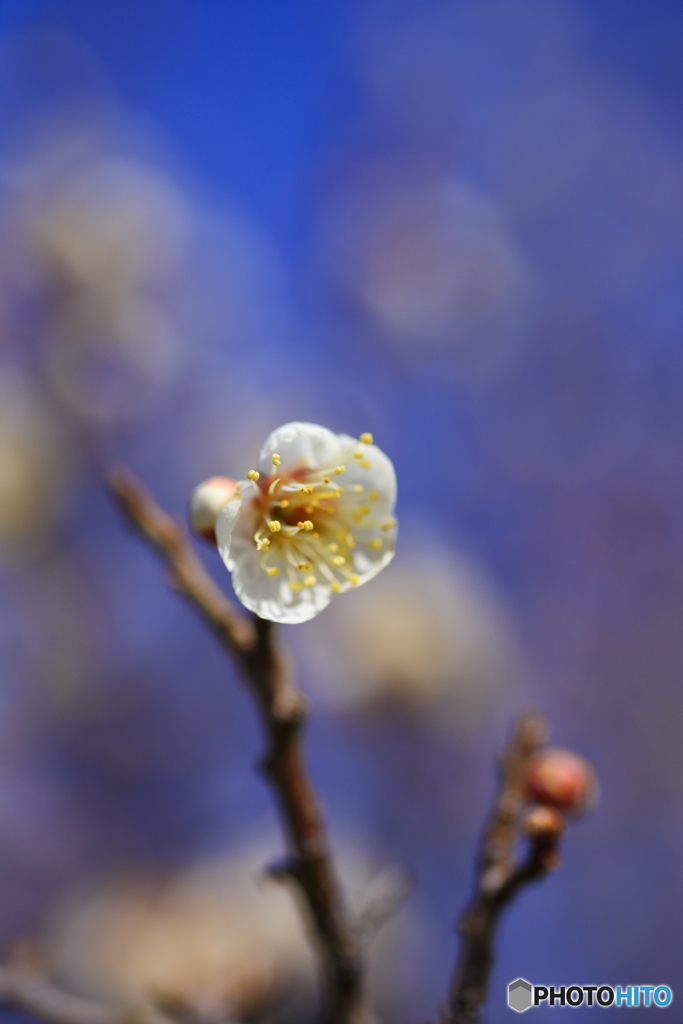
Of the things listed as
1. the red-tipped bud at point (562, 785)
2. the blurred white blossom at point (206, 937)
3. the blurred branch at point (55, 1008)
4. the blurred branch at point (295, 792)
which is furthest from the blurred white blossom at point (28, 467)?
the red-tipped bud at point (562, 785)

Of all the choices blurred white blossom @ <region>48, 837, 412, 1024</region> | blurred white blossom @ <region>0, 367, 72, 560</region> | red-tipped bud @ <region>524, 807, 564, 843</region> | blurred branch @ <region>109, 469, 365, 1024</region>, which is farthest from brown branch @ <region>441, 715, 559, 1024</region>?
blurred white blossom @ <region>0, 367, 72, 560</region>

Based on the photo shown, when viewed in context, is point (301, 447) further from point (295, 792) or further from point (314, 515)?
point (295, 792)

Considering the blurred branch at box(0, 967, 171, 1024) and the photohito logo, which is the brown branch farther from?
the blurred branch at box(0, 967, 171, 1024)

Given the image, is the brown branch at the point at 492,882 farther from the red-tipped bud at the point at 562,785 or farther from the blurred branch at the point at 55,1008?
the blurred branch at the point at 55,1008

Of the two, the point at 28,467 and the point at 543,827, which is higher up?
the point at 28,467

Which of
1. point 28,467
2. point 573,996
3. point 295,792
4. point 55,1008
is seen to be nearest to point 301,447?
point 295,792

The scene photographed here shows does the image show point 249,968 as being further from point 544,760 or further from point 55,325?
point 55,325

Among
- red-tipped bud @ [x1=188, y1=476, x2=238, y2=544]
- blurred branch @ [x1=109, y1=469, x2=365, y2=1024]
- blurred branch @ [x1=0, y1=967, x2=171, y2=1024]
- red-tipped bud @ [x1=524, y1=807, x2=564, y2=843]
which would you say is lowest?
blurred branch @ [x1=0, y1=967, x2=171, y2=1024]
